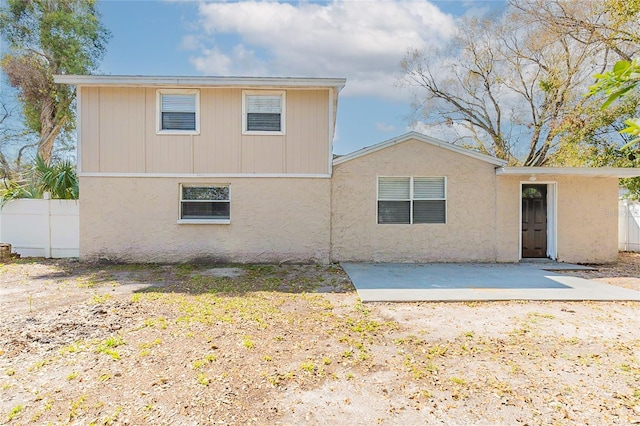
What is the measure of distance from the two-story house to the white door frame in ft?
0.55

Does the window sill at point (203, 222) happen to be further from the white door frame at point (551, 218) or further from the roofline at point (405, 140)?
the white door frame at point (551, 218)

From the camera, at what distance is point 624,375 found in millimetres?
3535

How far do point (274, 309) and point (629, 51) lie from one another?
17.5 m

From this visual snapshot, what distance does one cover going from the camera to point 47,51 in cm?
1736

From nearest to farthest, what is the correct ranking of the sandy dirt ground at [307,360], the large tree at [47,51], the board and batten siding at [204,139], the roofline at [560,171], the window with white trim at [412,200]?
the sandy dirt ground at [307,360], the roofline at [560,171], the board and batten siding at [204,139], the window with white trim at [412,200], the large tree at [47,51]

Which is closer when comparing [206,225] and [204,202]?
[206,225]

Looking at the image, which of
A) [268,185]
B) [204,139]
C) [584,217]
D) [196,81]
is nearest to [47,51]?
[196,81]

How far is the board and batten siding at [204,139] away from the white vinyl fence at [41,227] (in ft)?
5.67

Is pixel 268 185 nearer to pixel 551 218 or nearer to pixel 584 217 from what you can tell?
pixel 551 218

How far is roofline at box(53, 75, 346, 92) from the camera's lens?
9227 mm

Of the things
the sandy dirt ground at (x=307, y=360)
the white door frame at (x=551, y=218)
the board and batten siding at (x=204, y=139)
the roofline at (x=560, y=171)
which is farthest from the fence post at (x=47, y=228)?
the white door frame at (x=551, y=218)

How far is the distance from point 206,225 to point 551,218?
380 inches

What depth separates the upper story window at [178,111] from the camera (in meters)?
9.71

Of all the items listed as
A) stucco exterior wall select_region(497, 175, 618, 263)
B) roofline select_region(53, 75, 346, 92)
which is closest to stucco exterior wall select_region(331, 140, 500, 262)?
stucco exterior wall select_region(497, 175, 618, 263)
